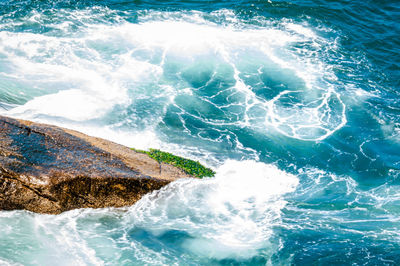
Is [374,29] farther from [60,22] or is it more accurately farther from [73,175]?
[73,175]

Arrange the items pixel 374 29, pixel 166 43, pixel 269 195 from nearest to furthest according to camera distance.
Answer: pixel 269 195 → pixel 166 43 → pixel 374 29

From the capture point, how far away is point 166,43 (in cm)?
3141

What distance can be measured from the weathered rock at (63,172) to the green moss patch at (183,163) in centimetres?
135

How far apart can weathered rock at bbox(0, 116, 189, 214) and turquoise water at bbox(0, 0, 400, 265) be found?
1.94 feet

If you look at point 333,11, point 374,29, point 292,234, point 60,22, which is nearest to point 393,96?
point 374,29

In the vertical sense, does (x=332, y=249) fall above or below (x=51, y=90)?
below

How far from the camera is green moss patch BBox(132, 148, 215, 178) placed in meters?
18.0

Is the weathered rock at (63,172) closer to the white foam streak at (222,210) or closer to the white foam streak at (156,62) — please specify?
the white foam streak at (222,210)

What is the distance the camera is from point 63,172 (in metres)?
14.8

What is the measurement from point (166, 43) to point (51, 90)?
10.7 metres

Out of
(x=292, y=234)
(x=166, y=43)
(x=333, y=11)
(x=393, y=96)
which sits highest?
(x=333, y=11)

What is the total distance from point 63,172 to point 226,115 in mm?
11992

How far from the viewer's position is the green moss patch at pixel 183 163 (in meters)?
18.0

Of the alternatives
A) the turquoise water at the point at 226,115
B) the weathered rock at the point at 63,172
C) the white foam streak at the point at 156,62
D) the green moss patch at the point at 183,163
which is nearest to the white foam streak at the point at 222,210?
the turquoise water at the point at 226,115
